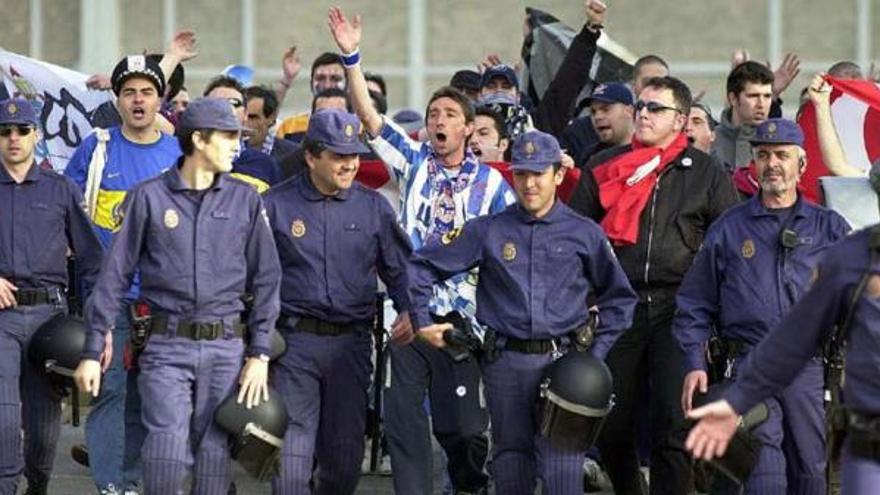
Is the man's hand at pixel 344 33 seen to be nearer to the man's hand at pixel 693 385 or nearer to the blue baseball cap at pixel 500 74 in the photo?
the blue baseball cap at pixel 500 74

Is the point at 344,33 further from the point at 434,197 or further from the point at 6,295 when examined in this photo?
the point at 6,295

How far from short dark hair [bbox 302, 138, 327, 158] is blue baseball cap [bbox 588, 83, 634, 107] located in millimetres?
2113

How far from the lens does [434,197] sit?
1351cm

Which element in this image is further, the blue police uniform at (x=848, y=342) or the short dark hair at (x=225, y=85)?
the short dark hair at (x=225, y=85)

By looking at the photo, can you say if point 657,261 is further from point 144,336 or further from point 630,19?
point 630,19

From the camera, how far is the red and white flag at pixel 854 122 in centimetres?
1455

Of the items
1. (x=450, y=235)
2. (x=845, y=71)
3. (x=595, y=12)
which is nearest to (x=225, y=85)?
(x=595, y=12)

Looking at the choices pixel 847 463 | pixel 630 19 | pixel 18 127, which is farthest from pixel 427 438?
pixel 630 19

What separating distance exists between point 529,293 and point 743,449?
1265mm

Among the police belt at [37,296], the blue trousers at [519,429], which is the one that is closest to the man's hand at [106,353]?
the police belt at [37,296]

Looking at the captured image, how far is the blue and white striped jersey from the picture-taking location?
44.1 feet

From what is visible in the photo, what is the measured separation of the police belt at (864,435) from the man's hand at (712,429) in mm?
422

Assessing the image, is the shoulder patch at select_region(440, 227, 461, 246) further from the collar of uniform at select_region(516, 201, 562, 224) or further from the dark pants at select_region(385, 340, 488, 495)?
the collar of uniform at select_region(516, 201, 562, 224)

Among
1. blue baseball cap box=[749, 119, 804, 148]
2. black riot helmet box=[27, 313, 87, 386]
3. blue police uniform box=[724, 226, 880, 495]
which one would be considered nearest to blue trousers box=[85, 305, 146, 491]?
black riot helmet box=[27, 313, 87, 386]
